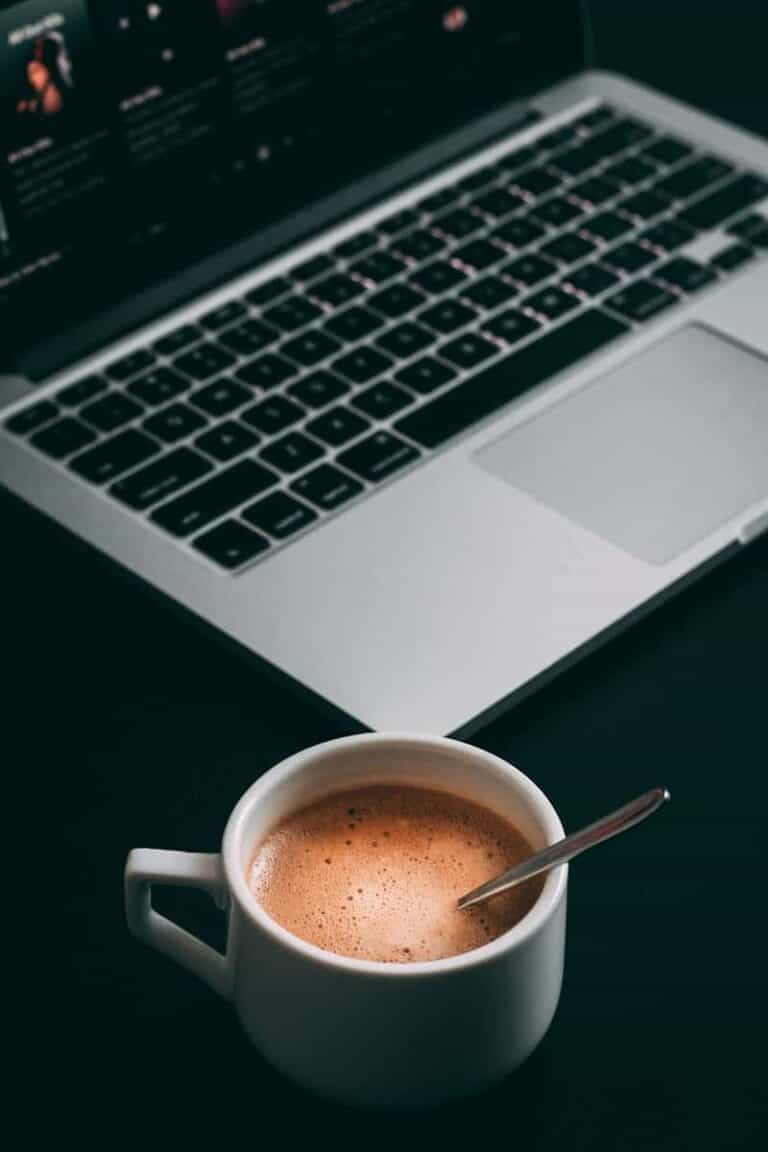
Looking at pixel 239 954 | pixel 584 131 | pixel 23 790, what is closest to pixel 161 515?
pixel 23 790

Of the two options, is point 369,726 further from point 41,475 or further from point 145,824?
point 41,475

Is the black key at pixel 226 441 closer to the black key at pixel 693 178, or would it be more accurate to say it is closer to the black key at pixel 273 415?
the black key at pixel 273 415

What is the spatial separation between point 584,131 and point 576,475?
0.36m

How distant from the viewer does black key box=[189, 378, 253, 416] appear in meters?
0.95

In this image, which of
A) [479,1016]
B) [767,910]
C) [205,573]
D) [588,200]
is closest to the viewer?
[479,1016]

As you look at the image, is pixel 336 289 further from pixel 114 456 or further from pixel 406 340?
pixel 114 456

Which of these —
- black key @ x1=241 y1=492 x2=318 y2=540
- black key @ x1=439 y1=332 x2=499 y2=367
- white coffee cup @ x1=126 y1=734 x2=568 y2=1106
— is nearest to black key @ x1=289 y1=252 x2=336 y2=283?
black key @ x1=439 y1=332 x2=499 y2=367

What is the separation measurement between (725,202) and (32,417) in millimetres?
459

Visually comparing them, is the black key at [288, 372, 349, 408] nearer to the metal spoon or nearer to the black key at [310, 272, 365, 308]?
the black key at [310, 272, 365, 308]

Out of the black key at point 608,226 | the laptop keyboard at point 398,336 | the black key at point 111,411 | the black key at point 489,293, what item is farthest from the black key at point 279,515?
the black key at point 608,226

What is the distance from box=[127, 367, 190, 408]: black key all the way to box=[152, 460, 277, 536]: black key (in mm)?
75

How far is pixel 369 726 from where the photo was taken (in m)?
0.78

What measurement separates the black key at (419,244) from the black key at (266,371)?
13 centimetres

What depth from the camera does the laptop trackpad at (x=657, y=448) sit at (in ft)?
2.92
